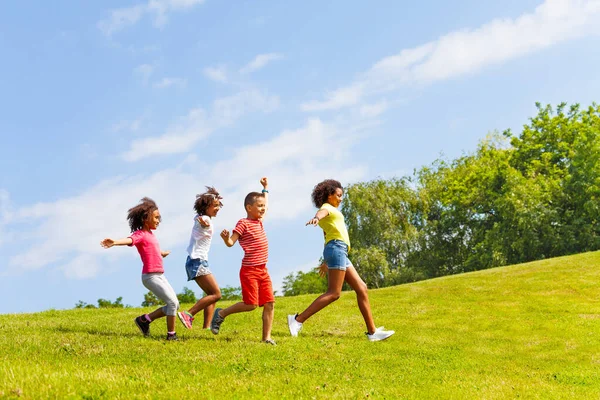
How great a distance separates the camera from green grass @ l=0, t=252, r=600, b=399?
7871mm

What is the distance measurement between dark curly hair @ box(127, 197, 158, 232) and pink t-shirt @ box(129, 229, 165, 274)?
0.78 feet

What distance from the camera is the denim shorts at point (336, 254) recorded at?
12531mm

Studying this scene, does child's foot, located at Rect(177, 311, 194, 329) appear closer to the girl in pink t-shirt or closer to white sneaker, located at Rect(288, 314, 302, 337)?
the girl in pink t-shirt

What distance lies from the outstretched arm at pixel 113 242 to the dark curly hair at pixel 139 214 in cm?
57

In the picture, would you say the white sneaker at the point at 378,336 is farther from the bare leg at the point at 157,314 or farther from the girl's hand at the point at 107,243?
the girl's hand at the point at 107,243

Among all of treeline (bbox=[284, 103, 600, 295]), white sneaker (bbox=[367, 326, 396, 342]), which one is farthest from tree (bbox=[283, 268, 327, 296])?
white sneaker (bbox=[367, 326, 396, 342])

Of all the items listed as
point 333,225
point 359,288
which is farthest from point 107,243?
point 359,288

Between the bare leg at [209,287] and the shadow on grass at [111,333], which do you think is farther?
the bare leg at [209,287]

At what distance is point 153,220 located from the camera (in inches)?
444

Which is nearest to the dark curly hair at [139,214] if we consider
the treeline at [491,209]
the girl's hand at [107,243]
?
the girl's hand at [107,243]

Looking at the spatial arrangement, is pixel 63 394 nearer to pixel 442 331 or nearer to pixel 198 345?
pixel 198 345

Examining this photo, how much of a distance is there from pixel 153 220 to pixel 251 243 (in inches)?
Result: 71.8

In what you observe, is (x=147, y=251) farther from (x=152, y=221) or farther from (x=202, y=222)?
(x=202, y=222)

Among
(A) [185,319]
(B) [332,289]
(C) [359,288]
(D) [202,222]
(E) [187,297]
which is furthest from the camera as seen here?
(E) [187,297]
